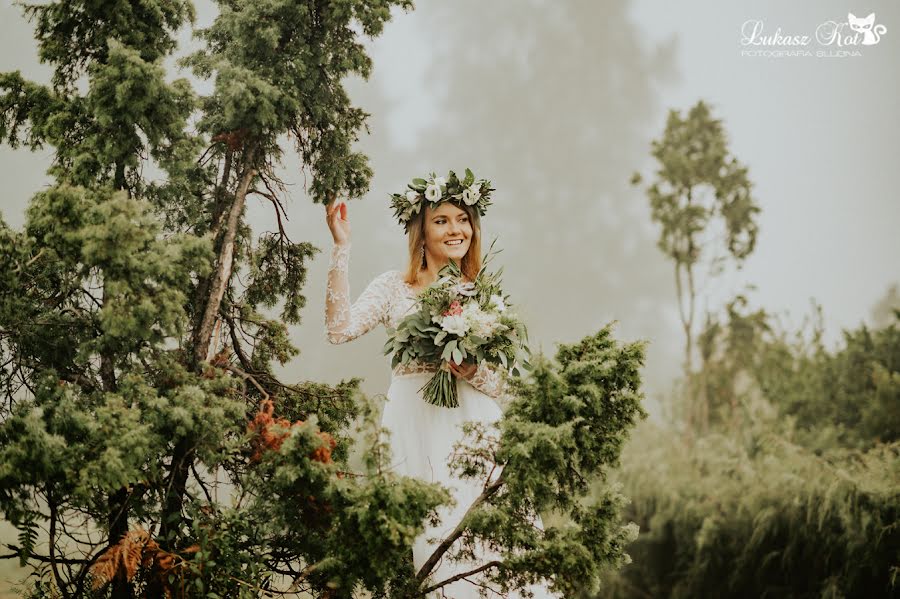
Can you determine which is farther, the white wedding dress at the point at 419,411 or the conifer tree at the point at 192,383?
the white wedding dress at the point at 419,411

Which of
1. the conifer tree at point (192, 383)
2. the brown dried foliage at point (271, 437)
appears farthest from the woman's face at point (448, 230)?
the brown dried foliage at point (271, 437)

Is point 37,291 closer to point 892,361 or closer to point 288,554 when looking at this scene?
point 288,554

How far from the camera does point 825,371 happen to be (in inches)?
449

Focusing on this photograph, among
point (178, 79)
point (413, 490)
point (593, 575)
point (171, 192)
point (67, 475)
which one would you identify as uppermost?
point (178, 79)

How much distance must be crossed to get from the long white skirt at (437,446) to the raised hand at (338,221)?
783mm

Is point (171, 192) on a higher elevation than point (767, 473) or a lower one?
higher

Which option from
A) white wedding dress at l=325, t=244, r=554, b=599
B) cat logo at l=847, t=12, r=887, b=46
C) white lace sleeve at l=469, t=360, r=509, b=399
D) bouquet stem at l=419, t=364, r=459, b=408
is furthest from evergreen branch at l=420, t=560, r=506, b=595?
cat logo at l=847, t=12, r=887, b=46

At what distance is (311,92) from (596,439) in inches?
90.2

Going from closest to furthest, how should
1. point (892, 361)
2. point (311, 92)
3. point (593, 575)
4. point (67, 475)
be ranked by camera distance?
point (67, 475)
point (593, 575)
point (311, 92)
point (892, 361)

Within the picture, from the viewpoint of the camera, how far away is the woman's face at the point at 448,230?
4.12 m

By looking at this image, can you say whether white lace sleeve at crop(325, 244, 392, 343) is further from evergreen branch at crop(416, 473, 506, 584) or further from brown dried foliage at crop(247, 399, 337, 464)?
evergreen branch at crop(416, 473, 506, 584)

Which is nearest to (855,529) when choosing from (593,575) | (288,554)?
(593,575)

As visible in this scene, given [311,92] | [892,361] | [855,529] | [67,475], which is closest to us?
[67,475]

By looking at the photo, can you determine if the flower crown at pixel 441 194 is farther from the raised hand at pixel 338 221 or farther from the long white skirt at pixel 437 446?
the long white skirt at pixel 437 446
